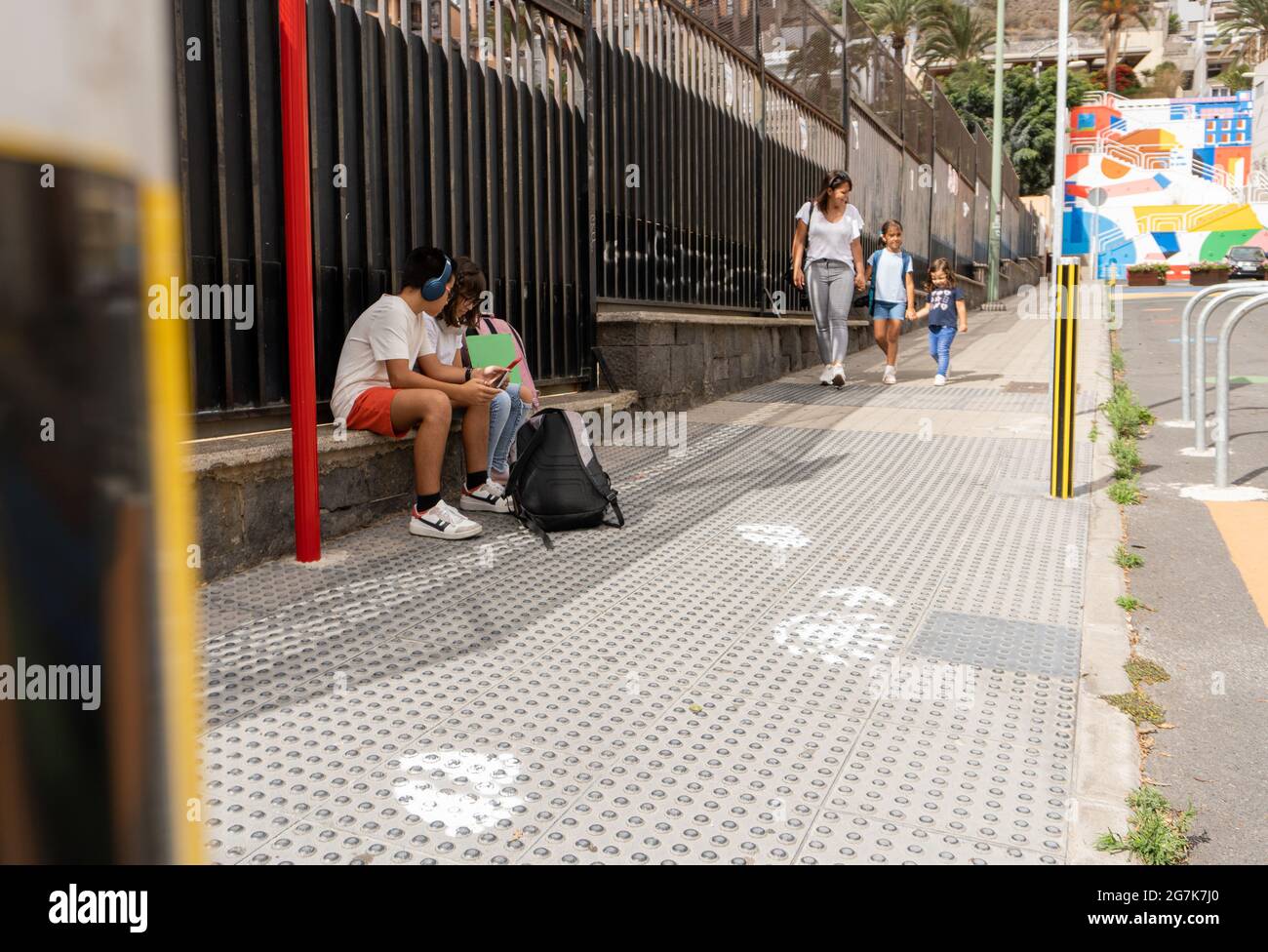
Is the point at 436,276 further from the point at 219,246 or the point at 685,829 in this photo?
the point at 685,829

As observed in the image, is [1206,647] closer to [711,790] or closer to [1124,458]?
[711,790]

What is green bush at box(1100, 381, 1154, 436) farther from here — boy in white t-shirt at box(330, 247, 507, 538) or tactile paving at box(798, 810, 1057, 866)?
tactile paving at box(798, 810, 1057, 866)

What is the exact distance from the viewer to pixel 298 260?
4.31m

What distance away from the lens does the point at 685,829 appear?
254 cm

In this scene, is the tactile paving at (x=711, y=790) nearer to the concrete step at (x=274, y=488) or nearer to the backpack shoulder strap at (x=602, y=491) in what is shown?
the concrete step at (x=274, y=488)

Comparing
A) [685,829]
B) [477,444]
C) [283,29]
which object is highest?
[283,29]

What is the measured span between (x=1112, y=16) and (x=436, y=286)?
67.3 meters

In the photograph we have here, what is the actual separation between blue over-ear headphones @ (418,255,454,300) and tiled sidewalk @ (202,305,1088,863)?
1.05 m

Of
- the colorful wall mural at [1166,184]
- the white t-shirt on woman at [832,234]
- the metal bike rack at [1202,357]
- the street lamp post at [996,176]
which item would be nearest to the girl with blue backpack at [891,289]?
the white t-shirt on woman at [832,234]

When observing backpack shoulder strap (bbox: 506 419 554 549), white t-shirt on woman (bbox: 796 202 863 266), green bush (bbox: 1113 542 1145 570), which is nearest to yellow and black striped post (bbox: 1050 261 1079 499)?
green bush (bbox: 1113 542 1145 570)

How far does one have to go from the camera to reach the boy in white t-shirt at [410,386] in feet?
16.3

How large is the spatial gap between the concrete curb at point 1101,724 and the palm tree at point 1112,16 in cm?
6493
